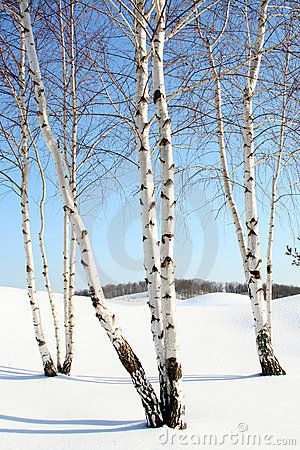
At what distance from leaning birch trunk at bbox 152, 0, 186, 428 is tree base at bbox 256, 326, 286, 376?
2.31m

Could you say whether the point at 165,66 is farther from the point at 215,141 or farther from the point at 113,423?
the point at 113,423

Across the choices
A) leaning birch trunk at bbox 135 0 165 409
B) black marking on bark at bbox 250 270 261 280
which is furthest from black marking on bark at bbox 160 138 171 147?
black marking on bark at bbox 250 270 261 280

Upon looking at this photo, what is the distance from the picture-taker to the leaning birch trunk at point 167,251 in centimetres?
302

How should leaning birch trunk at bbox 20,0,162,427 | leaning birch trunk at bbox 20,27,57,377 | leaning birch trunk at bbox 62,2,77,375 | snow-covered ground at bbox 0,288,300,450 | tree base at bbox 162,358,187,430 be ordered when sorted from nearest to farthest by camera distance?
snow-covered ground at bbox 0,288,300,450 → tree base at bbox 162,358,187,430 → leaning birch trunk at bbox 20,0,162,427 → leaning birch trunk at bbox 20,27,57,377 → leaning birch trunk at bbox 62,2,77,375

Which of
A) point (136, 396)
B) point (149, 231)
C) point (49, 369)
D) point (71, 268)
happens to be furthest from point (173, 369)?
point (71, 268)

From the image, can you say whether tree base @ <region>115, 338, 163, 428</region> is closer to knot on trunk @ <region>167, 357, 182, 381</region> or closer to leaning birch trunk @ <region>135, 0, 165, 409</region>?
leaning birch trunk @ <region>135, 0, 165, 409</region>

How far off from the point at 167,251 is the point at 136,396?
202cm

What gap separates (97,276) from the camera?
3211 mm

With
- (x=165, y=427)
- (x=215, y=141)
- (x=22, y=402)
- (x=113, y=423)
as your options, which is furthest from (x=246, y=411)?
(x=215, y=141)

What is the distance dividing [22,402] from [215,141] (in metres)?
3.86

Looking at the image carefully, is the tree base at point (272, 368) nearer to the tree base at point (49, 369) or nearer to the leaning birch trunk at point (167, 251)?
the leaning birch trunk at point (167, 251)

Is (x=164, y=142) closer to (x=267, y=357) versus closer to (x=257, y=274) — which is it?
(x=257, y=274)

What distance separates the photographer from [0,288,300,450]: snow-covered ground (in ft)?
9.45

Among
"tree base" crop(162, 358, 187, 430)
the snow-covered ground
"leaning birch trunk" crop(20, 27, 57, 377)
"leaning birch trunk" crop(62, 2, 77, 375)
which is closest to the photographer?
the snow-covered ground
